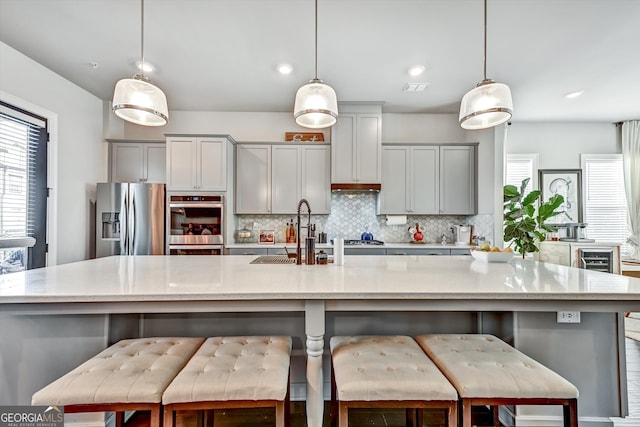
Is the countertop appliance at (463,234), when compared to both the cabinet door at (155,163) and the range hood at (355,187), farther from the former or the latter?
the cabinet door at (155,163)

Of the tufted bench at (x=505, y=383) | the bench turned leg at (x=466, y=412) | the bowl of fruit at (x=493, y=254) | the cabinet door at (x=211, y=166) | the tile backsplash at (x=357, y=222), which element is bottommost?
the bench turned leg at (x=466, y=412)

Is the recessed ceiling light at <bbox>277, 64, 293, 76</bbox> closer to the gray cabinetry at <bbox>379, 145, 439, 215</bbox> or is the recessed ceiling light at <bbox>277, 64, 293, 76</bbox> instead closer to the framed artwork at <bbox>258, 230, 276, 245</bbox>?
the gray cabinetry at <bbox>379, 145, 439, 215</bbox>

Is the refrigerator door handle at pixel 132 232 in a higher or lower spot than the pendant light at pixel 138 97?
lower

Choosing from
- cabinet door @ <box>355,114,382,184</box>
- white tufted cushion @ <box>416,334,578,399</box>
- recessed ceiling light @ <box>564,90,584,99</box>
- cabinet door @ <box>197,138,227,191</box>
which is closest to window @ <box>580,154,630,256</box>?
recessed ceiling light @ <box>564,90,584,99</box>

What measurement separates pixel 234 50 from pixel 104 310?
8.31 feet

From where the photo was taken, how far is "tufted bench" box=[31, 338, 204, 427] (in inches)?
42.1

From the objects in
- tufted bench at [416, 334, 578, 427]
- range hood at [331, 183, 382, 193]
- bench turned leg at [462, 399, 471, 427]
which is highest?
range hood at [331, 183, 382, 193]

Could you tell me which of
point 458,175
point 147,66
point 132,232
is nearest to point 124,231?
point 132,232

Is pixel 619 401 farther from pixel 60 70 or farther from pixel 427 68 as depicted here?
pixel 60 70

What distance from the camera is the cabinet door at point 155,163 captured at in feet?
13.4

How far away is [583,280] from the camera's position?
58.3 inches

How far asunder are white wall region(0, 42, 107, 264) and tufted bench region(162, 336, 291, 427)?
10.7ft

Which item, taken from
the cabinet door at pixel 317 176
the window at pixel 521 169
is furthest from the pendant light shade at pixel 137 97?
the window at pixel 521 169

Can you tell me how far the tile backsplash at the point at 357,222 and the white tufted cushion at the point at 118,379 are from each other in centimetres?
314
